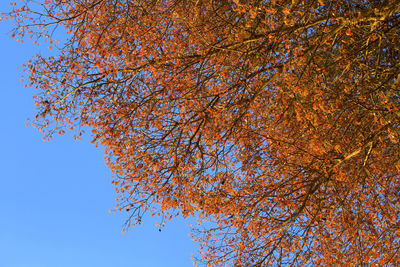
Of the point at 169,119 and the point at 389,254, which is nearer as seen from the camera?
the point at 389,254

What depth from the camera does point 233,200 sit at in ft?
30.7

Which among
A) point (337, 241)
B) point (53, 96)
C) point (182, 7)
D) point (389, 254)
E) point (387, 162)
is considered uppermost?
point (182, 7)

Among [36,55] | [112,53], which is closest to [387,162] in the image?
[112,53]

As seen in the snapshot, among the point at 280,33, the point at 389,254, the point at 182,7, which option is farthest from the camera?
the point at 182,7

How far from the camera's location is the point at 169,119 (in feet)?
32.3

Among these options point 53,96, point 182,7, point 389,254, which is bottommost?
point 389,254

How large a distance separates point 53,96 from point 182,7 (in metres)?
4.97

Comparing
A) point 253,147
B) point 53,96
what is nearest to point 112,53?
point 53,96

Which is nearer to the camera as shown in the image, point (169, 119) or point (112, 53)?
point (169, 119)

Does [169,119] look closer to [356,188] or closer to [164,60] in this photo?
[164,60]

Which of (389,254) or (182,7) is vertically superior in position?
(182,7)

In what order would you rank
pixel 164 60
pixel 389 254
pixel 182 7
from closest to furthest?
pixel 389 254 < pixel 164 60 < pixel 182 7

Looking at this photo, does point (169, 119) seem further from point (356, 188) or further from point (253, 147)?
point (356, 188)

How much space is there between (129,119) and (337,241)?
7.25 meters
